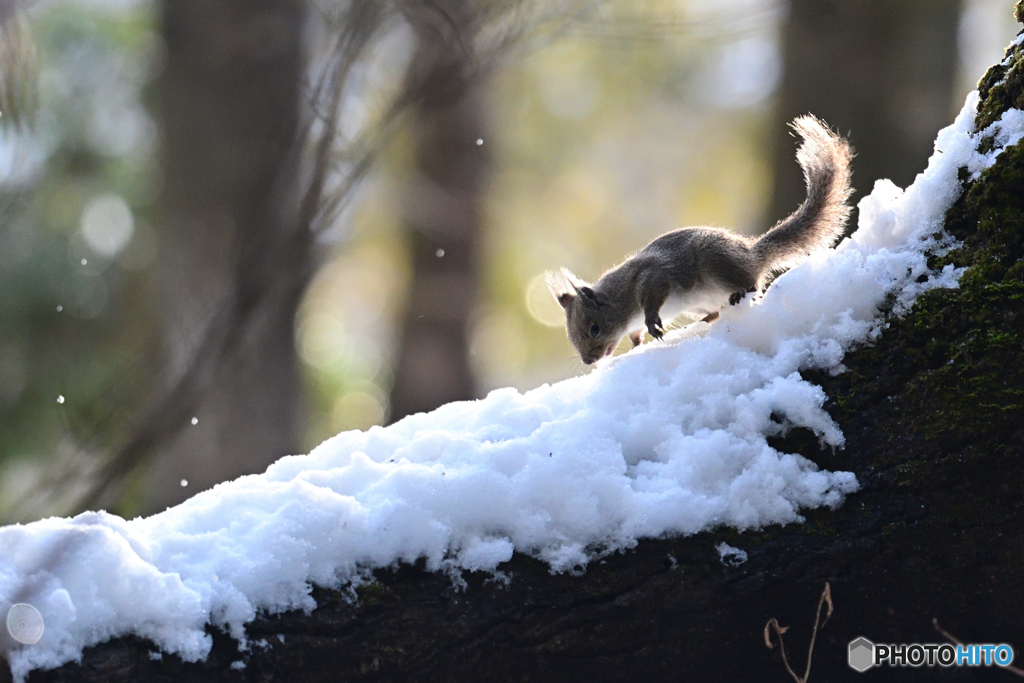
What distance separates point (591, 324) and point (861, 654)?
153cm

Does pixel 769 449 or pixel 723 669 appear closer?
pixel 723 669

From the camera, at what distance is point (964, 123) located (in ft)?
6.33

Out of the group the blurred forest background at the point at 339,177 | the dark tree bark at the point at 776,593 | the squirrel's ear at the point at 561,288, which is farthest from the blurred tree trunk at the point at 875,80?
the dark tree bark at the point at 776,593

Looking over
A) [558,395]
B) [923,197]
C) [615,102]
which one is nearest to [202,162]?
[558,395]

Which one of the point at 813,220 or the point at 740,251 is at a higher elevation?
the point at 813,220

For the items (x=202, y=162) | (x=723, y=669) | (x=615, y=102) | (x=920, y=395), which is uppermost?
(x=615, y=102)

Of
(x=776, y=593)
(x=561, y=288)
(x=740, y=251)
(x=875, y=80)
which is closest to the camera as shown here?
(x=776, y=593)

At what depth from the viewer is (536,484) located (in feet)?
5.33

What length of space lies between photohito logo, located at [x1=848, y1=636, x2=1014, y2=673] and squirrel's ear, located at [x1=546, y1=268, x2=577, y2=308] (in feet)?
5.68

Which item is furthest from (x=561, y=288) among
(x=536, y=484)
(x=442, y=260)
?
(x=442, y=260)

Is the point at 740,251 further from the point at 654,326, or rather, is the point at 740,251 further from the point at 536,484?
the point at 536,484

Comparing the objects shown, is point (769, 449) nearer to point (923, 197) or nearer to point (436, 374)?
point (923, 197)

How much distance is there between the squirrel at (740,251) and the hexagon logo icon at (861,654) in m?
1.02

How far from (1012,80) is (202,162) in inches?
184
